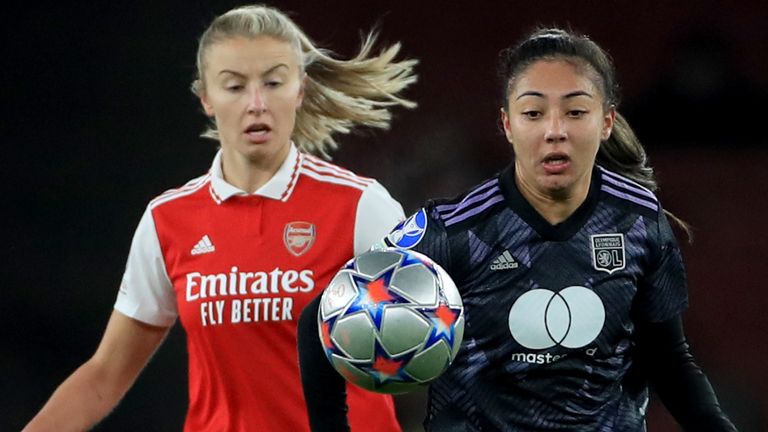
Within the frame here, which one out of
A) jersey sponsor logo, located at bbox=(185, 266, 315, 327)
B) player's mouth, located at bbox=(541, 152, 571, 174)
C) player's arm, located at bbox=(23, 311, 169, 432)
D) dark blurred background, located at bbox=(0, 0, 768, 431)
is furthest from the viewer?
dark blurred background, located at bbox=(0, 0, 768, 431)

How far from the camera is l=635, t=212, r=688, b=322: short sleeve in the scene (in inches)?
138

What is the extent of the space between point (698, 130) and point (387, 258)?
5.04 meters

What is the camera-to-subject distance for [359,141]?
7676 mm

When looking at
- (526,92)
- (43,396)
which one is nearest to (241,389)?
(526,92)

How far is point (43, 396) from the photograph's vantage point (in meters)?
6.92

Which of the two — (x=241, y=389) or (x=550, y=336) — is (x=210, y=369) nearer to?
(x=241, y=389)

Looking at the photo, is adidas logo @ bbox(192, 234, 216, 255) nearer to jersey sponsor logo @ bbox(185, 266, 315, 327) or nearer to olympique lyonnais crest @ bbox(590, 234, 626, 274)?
jersey sponsor logo @ bbox(185, 266, 315, 327)

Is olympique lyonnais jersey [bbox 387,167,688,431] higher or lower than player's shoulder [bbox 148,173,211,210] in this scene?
lower

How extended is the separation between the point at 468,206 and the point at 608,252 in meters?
0.36

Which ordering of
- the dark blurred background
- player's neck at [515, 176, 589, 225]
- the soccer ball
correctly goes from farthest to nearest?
1. the dark blurred background
2. player's neck at [515, 176, 589, 225]
3. the soccer ball

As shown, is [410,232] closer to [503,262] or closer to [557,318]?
[503,262]

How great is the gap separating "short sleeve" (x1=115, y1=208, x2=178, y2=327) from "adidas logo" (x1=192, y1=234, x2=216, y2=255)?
13 centimetres

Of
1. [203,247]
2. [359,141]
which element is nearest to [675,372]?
[203,247]

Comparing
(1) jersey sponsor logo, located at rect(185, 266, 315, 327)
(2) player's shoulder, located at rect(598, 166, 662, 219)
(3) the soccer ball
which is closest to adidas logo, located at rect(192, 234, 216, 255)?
(1) jersey sponsor logo, located at rect(185, 266, 315, 327)
